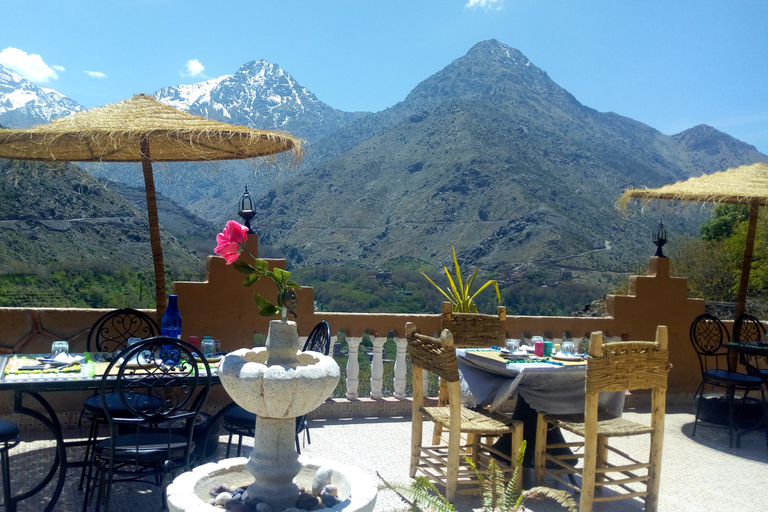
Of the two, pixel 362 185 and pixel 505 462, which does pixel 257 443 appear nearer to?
pixel 505 462

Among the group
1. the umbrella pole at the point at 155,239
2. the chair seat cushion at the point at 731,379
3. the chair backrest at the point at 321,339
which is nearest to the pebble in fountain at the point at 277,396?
the chair backrest at the point at 321,339

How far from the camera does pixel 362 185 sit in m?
45.6

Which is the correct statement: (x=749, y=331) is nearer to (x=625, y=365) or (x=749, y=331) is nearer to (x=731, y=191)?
(x=731, y=191)

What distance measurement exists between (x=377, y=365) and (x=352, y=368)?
211 mm

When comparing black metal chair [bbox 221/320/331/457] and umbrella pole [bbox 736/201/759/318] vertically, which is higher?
umbrella pole [bbox 736/201/759/318]

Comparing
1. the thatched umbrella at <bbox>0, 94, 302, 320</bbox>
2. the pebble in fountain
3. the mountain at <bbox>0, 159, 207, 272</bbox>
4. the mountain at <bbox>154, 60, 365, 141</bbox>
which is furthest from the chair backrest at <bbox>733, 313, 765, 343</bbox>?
the mountain at <bbox>154, 60, 365, 141</bbox>

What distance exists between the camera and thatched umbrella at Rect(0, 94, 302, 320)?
394 cm

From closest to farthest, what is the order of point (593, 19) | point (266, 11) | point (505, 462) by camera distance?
point (505, 462), point (266, 11), point (593, 19)

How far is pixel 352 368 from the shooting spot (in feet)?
17.4

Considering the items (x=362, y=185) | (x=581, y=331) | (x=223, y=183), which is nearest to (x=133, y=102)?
(x=581, y=331)

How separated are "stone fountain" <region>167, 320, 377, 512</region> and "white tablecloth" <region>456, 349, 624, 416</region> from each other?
153 cm

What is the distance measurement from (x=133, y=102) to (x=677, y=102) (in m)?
20.9

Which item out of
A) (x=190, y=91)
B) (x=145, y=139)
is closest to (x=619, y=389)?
(x=145, y=139)

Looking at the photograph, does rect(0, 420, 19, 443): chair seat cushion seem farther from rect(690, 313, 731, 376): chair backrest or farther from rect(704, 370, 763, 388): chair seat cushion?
rect(690, 313, 731, 376): chair backrest
